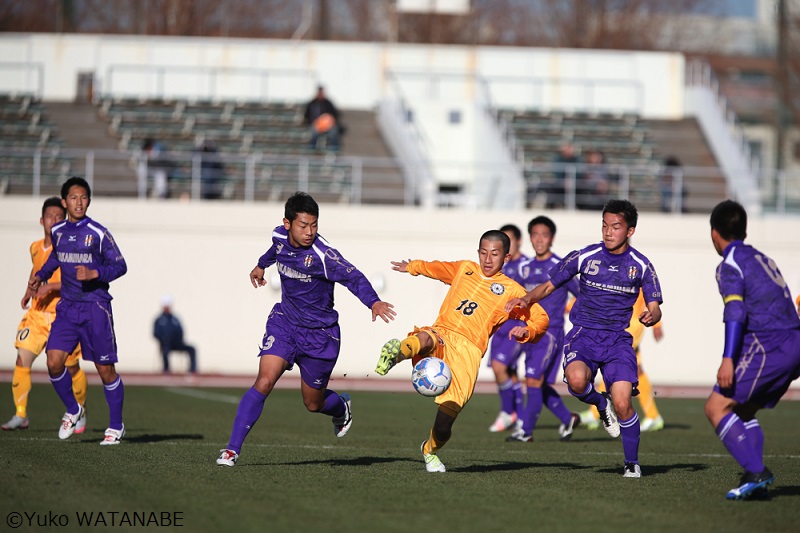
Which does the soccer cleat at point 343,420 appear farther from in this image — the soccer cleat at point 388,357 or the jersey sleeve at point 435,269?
the soccer cleat at point 388,357

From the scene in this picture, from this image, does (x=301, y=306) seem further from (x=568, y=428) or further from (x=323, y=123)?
(x=323, y=123)

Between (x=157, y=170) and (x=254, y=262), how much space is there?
3273 mm

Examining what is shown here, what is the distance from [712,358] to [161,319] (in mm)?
11747

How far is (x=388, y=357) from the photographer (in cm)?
909

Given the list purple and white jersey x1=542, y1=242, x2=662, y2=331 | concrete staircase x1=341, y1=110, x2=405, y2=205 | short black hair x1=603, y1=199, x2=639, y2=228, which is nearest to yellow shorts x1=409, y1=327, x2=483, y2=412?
purple and white jersey x1=542, y1=242, x2=662, y2=331

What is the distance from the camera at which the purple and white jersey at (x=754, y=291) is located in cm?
839

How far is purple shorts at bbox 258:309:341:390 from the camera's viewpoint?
10.0 metres

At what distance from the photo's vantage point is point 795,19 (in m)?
46.8

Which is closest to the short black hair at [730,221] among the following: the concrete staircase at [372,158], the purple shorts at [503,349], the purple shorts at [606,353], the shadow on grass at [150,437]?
the purple shorts at [606,353]

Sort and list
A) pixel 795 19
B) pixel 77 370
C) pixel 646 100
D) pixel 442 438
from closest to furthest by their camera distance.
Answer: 1. pixel 442 438
2. pixel 77 370
3. pixel 646 100
4. pixel 795 19

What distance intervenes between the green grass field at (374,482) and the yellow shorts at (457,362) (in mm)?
622

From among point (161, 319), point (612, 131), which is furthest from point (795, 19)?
point (161, 319)

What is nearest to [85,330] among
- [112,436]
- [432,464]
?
[112,436]

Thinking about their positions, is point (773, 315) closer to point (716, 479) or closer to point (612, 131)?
point (716, 479)
